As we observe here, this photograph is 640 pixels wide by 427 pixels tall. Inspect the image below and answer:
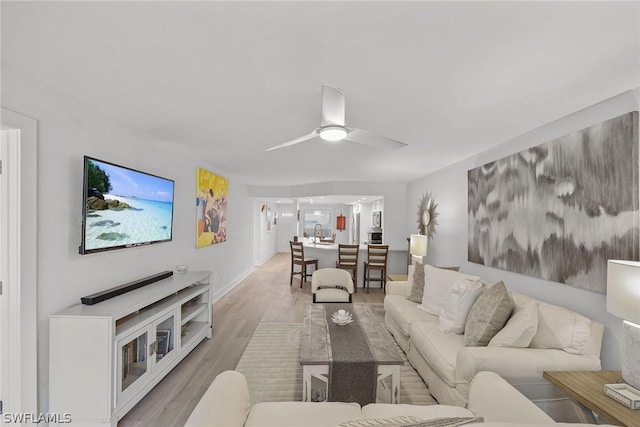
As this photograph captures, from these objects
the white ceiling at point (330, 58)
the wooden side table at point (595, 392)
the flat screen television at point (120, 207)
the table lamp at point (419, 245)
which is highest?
the white ceiling at point (330, 58)

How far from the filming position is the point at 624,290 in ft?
5.28

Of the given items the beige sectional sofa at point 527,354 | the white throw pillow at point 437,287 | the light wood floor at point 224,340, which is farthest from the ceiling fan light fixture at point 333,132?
the light wood floor at point 224,340

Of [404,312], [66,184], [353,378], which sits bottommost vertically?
[353,378]

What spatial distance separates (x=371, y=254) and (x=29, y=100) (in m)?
5.27

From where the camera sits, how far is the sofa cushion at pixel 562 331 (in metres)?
2.00

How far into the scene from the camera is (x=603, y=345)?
2.11m

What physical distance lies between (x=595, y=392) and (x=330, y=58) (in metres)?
2.31

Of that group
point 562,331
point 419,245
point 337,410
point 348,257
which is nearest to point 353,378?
point 337,410

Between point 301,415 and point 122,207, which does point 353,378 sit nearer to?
point 301,415

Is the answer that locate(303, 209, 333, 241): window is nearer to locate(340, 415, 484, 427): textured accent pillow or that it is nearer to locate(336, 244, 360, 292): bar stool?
locate(336, 244, 360, 292): bar stool

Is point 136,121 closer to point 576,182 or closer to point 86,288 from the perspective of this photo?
point 86,288

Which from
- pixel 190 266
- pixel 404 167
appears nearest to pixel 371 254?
pixel 404 167

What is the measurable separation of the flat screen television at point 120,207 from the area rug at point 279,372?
5.25 feet

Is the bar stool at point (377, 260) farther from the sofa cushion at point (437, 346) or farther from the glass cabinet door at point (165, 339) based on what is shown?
the glass cabinet door at point (165, 339)
